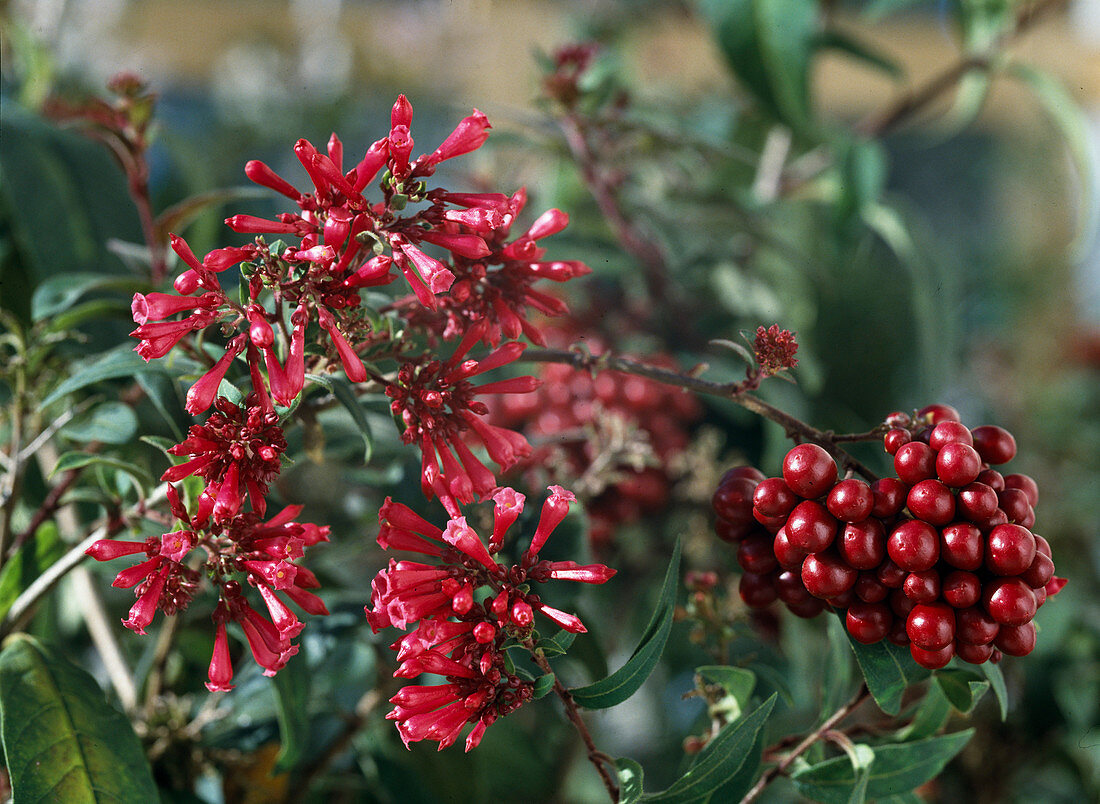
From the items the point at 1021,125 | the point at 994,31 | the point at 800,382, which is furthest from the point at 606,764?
the point at 1021,125

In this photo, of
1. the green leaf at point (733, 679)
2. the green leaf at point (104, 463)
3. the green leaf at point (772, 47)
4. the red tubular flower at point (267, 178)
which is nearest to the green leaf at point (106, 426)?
the green leaf at point (104, 463)

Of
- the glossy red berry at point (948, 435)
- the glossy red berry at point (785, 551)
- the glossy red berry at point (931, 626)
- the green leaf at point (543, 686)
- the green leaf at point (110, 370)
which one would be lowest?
the green leaf at point (543, 686)

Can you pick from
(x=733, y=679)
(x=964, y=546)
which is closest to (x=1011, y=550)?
(x=964, y=546)

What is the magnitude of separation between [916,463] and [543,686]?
0.44ft

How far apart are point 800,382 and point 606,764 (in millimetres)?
305

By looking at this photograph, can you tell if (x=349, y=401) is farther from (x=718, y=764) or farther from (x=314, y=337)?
(x=718, y=764)

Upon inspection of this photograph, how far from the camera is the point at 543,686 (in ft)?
0.90

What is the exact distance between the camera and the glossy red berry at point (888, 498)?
0.91 feet

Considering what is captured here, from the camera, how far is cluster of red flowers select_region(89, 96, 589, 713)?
0.86 feet

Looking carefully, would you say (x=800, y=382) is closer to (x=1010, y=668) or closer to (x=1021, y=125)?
(x=1010, y=668)

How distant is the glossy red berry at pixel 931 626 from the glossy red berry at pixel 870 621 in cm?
1

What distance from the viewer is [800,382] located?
0.55 metres

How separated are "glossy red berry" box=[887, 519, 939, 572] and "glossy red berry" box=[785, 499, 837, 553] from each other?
2cm

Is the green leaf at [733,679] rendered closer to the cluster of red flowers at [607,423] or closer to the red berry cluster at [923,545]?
the red berry cluster at [923,545]
